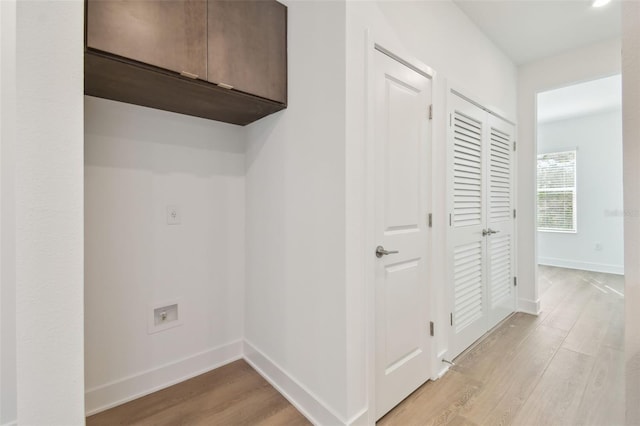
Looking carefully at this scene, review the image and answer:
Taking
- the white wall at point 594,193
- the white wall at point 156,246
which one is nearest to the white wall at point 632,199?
the white wall at point 156,246

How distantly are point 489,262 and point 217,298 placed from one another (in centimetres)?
234

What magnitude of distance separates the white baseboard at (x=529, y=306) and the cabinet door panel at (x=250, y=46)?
127 inches

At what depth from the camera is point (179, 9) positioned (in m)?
1.33

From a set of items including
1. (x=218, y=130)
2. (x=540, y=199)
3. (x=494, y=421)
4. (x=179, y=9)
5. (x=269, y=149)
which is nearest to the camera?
(x=179, y=9)

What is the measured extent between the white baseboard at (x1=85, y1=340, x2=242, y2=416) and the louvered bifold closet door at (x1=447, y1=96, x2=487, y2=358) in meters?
1.66

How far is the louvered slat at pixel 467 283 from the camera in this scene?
85.1 inches

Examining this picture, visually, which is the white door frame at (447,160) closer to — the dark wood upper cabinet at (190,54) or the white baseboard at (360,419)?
the white baseboard at (360,419)

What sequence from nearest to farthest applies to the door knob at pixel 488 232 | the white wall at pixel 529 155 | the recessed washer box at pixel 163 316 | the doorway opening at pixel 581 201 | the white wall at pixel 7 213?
the white wall at pixel 7 213
the recessed washer box at pixel 163 316
the door knob at pixel 488 232
the white wall at pixel 529 155
the doorway opening at pixel 581 201

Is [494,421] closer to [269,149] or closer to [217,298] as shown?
[217,298]

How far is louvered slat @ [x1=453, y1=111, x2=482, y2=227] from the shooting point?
2158mm

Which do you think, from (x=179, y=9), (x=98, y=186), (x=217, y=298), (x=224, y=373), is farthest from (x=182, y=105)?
(x=224, y=373)

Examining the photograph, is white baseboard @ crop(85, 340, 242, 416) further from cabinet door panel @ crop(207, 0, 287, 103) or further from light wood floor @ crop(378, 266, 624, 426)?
cabinet door panel @ crop(207, 0, 287, 103)

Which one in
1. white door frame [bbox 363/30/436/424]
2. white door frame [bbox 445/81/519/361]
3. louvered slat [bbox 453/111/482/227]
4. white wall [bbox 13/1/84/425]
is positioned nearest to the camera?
white wall [bbox 13/1/84/425]

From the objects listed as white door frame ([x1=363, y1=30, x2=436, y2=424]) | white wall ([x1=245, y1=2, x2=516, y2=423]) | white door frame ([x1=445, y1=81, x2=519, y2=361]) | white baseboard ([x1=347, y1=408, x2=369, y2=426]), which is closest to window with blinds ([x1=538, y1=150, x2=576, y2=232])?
white door frame ([x1=445, y1=81, x2=519, y2=361])
